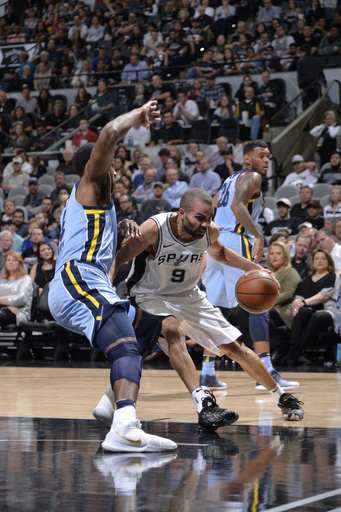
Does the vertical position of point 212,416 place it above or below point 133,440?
below

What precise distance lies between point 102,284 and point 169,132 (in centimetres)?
1029

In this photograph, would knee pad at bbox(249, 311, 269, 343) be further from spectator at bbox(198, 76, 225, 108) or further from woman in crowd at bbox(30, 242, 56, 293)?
spectator at bbox(198, 76, 225, 108)

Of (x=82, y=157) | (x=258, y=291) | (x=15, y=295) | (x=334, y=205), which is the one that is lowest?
(x=15, y=295)

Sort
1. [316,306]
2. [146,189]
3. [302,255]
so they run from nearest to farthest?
[316,306] < [302,255] < [146,189]

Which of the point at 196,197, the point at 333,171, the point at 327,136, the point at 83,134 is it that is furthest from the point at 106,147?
the point at 83,134

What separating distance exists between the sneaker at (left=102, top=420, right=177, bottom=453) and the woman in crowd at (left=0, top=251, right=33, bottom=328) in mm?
6228

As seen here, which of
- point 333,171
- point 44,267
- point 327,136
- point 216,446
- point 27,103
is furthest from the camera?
point 27,103

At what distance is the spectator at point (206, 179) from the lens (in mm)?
11438

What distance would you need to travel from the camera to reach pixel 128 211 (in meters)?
10.5

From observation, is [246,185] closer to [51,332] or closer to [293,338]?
[293,338]

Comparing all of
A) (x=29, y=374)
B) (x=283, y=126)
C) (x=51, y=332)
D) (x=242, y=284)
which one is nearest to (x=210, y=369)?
(x=242, y=284)

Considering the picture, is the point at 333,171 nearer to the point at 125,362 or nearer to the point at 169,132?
the point at 169,132

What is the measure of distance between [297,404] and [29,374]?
3798mm

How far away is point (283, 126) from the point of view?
42.4 feet
